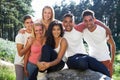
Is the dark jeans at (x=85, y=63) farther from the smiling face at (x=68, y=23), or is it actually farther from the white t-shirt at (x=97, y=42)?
the smiling face at (x=68, y=23)

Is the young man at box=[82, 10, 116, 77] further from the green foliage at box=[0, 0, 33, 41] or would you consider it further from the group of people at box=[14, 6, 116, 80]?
the green foliage at box=[0, 0, 33, 41]

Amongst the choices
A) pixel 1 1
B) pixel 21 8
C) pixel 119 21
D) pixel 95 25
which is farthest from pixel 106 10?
pixel 95 25

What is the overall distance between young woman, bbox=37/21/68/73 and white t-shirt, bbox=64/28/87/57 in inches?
6.8

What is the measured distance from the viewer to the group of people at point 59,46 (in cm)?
605

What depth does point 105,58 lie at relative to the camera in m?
6.52

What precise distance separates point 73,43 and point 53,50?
48 centimetres

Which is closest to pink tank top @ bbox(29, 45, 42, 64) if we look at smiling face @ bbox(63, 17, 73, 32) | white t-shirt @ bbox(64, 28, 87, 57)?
white t-shirt @ bbox(64, 28, 87, 57)

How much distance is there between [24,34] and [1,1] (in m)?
30.6

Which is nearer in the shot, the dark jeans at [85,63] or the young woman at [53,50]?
the young woman at [53,50]

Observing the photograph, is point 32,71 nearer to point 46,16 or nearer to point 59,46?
point 59,46

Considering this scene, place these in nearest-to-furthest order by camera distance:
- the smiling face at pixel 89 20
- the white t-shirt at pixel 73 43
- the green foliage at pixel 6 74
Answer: the white t-shirt at pixel 73 43
the smiling face at pixel 89 20
the green foliage at pixel 6 74

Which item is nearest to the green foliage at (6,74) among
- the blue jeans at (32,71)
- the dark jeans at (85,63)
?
the blue jeans at (32,71)

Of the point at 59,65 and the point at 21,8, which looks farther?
the point at 21,8

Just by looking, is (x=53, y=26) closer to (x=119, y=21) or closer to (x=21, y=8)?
(x=21, y=8)
